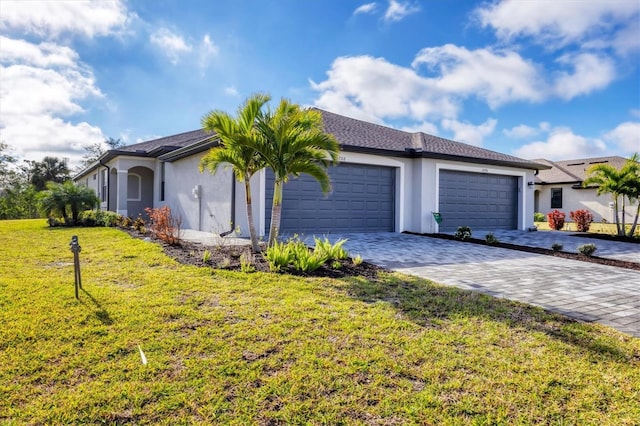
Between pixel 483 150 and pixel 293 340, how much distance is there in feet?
51.3

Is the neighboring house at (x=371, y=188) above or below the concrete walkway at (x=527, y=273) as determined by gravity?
above

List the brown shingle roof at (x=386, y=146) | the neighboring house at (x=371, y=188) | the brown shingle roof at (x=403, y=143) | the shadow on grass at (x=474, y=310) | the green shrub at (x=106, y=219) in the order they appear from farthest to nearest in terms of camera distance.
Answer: the green shrub at (x=106, y=219) < the brown shingle roof at (x=403, y=143) < the brown shingle roof at (x=386, y=146) < the neighboring house at (x=371, y=188) < the shadow on grass at (x=474, y=310)

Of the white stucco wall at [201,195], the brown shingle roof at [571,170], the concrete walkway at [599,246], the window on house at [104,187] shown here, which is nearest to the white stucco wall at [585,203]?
the brown shingle roof at [571,170]

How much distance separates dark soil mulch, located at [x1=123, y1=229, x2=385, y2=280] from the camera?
627cm

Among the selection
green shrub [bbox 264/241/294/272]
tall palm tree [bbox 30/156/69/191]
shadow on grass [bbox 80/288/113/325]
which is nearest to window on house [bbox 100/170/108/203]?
green shrub [bbox 264/241/294/272]

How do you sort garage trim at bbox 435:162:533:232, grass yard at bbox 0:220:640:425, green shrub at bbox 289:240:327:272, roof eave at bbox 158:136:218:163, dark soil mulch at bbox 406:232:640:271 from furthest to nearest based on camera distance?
garage trim at bbox 435:162:533:232 → roof eave at bbox 158:136:218:163 → dark soil mulch at bbox 406:232:640:271 → green shrub at bbox 289:240:327:272 → grass yard at bbox 0:220:640:425

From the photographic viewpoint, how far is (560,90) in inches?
633

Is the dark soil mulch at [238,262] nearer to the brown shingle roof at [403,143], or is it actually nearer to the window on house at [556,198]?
the brown shingle roof at [403,143]

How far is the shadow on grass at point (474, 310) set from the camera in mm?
3545

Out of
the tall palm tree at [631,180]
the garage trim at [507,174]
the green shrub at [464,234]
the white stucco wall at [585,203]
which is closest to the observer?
the green shrub at [464,234]

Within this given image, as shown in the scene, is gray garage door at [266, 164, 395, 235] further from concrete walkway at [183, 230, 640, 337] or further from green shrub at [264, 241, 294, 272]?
green shrub at [264, 241, 294, 272]

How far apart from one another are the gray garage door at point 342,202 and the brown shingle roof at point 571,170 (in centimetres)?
1749

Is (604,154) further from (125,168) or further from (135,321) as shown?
(135,321)

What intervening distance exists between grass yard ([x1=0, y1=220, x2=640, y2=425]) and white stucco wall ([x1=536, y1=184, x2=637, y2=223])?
23.6 metres
